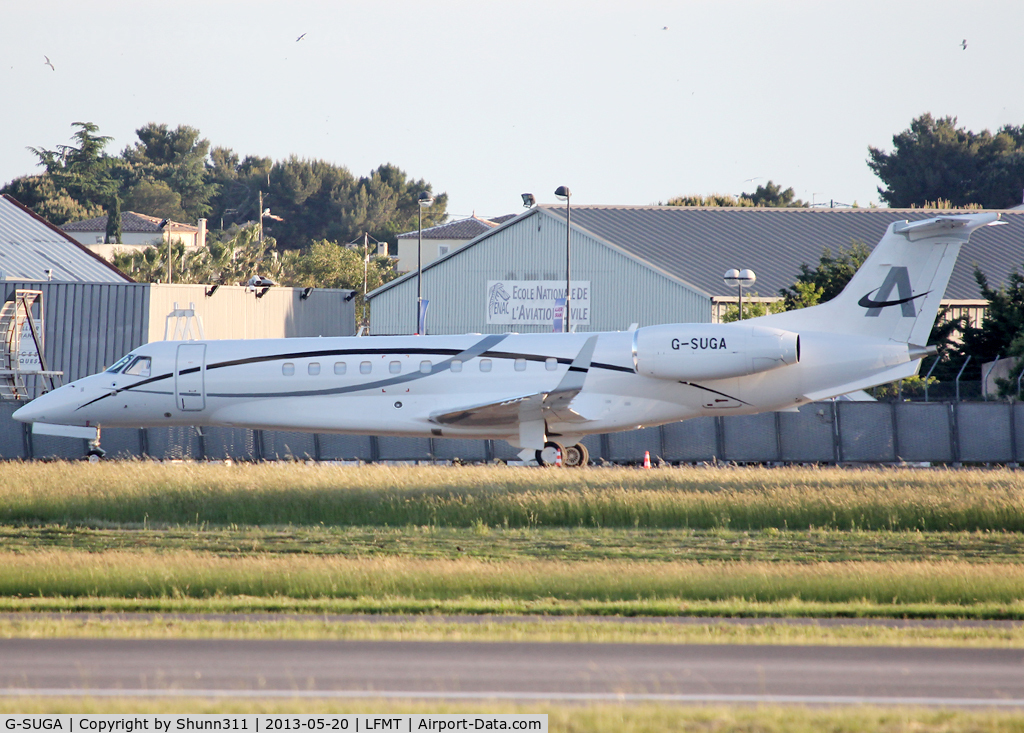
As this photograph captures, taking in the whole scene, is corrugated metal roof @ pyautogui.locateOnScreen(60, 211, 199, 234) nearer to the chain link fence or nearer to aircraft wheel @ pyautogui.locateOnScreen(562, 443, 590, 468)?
the chain link fence

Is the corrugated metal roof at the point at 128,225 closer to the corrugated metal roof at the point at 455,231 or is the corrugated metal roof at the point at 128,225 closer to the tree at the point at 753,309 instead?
the corrugated metal roof at the point at 455,231

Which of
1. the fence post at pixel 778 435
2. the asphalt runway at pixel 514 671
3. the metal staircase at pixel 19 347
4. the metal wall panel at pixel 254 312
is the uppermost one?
the metal wall panel at pixel 254 312

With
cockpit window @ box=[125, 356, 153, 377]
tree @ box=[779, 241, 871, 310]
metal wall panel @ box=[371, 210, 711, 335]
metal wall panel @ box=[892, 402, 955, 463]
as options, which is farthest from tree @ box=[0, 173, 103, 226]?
metal wall panel @ box=[892, 402, 955, 463]

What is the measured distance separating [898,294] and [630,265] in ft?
96.6

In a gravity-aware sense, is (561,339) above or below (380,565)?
above

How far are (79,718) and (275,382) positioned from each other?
61.7 ft

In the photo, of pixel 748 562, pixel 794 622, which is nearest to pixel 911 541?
pixel 748 562

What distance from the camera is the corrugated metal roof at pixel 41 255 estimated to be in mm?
47938

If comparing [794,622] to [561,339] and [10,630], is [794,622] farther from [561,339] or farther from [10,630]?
[561,339]

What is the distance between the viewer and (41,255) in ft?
161

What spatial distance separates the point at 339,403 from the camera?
2550 cm

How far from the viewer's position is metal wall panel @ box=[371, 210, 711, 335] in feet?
176

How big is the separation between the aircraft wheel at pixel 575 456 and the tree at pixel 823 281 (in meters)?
22.2
